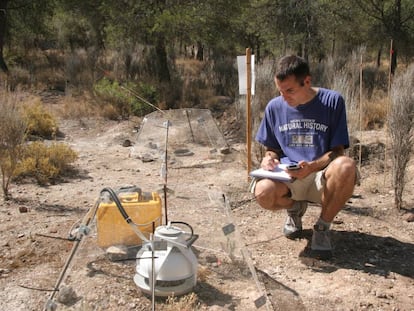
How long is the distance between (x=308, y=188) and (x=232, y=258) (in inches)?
27.5

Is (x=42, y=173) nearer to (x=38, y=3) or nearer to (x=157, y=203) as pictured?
(x=157, y=203)

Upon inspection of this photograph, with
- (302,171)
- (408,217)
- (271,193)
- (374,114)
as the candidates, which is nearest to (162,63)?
(374,114)

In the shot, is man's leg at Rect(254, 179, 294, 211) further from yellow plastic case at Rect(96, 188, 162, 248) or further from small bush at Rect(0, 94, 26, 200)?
small bush at Rect(0, 94, 26, 200)

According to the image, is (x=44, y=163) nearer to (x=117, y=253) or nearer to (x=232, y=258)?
(x=117, y=253)

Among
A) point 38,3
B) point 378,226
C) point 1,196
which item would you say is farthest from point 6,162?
point 38,3

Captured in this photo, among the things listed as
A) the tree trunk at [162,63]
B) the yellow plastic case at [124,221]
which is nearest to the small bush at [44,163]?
the yellow plastic case at [124,221]

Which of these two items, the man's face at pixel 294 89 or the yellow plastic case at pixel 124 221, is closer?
the yellow plastic case at pixel 124 221

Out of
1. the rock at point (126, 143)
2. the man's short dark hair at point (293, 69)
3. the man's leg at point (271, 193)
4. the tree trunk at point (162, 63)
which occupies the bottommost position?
the rock at point (126, 143)

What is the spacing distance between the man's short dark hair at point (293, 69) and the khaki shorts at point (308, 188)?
0.58 metres

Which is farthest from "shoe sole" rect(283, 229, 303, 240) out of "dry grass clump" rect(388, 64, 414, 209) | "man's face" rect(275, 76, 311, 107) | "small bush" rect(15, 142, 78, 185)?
"small bush" rect(15, 142, 78, 185)

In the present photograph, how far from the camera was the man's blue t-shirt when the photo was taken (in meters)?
2.93

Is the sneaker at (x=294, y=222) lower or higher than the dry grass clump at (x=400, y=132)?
lower

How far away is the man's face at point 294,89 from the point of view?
9.48ft

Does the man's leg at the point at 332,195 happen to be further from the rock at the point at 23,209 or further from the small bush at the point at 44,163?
the small bush at the point at 44,163
